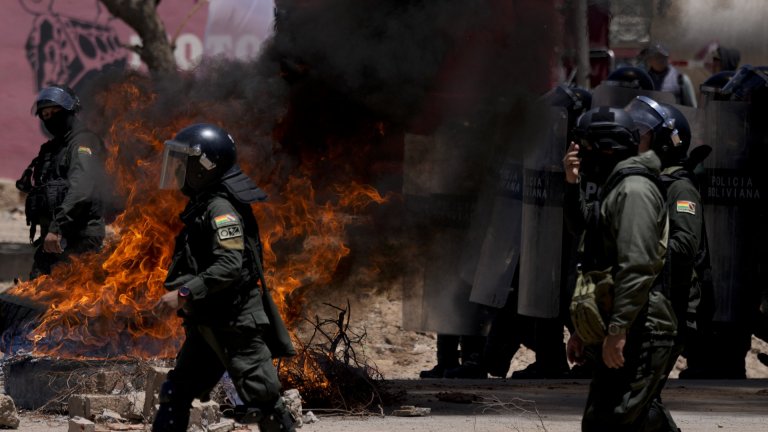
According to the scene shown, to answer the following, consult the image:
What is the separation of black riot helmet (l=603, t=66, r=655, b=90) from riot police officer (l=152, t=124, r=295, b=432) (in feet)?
13.2

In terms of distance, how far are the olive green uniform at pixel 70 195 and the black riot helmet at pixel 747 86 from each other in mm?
4364

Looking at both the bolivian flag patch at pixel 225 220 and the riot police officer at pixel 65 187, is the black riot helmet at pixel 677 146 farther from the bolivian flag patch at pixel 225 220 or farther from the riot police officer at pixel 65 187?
the riot police officer at pixel 65 187

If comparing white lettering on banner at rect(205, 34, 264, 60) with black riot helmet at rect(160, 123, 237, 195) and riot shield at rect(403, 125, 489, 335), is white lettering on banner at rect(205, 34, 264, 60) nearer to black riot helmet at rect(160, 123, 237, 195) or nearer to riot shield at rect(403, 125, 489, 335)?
riot shield at rect(403, 125, 489, 335)

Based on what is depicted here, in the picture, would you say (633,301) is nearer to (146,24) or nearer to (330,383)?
(330,383)

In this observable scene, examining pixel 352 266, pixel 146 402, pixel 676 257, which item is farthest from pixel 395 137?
pixel 676 257

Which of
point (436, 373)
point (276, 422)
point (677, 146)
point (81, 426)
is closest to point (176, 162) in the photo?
point (276, 422)

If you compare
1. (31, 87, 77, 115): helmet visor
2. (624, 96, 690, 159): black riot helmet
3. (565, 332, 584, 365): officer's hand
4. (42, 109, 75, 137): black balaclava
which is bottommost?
(565, 332, 584, 365): officer's hand

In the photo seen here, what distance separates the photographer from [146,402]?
6715 mm

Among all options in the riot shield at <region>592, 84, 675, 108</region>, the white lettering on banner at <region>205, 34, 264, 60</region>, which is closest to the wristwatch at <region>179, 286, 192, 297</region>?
the white lettering on banner at <region>205, 34, 264, 60</region>

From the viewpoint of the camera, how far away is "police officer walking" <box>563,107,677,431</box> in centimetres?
488

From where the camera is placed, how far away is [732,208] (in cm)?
890

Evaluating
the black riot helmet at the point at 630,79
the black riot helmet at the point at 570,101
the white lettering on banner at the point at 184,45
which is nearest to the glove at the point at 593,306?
the black riot helmet at the point at 570,101

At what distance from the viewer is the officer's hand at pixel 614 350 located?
490cm

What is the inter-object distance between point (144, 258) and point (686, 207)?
3117 millimetres
